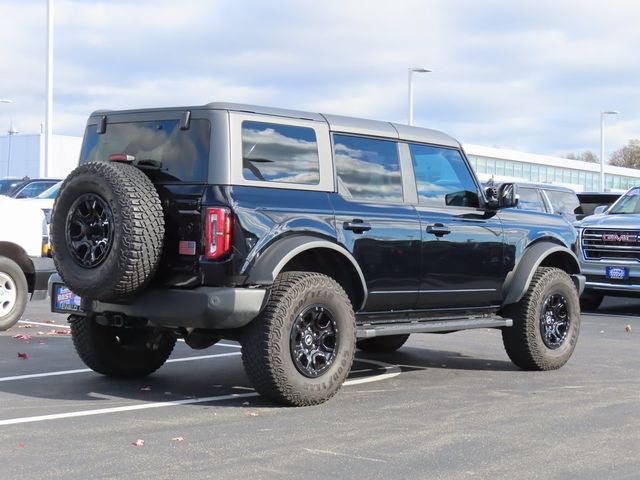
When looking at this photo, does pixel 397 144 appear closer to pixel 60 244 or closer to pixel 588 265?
pixel 60 244

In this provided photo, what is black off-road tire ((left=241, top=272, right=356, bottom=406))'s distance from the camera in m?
6.96

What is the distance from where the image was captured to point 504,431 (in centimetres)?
645

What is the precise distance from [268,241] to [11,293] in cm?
561

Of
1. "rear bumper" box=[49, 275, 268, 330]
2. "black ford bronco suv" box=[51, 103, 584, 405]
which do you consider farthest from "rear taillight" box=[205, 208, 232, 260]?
"rear bumper" box=[49, 275, 268, 330]

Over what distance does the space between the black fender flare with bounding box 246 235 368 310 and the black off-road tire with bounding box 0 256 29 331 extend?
215 inches

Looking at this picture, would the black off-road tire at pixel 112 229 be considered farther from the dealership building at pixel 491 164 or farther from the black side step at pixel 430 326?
the dealership building at pixel 491 164

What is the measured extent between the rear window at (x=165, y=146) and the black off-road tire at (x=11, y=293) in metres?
4.15

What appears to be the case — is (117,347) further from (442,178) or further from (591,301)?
(591,301)

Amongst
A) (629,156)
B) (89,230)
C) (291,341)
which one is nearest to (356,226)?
(291,341)

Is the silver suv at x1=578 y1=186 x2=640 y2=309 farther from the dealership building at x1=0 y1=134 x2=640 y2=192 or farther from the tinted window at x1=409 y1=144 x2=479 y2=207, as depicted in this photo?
the dealership building at x1=0 y1=134 x2=640 y2=192

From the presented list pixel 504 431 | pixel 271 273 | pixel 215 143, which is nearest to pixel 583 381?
pixel 504 431

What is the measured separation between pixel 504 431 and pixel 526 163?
7973cm

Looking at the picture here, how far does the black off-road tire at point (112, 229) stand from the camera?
22.2 feet

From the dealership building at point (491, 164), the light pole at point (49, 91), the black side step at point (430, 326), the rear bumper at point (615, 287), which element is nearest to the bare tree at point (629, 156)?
the dealership building at point (491, 164)
